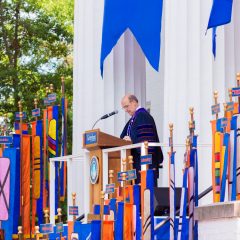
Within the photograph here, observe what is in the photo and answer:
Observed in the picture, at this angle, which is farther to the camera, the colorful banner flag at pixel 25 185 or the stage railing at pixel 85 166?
the colorful banner flag at pixel 25 185

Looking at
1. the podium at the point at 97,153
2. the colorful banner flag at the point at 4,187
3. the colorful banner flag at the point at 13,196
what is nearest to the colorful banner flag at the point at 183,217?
the podium at the point at 97,153

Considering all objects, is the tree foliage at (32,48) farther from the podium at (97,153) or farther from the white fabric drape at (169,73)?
the podium at (97,153)

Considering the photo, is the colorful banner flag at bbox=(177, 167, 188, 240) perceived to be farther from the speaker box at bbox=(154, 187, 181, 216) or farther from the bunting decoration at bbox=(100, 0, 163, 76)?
the bunting decoration at bbox=(100, 0, 163, 76)

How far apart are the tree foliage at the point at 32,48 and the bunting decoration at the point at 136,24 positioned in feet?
38.9

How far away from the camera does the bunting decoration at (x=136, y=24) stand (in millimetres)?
13500

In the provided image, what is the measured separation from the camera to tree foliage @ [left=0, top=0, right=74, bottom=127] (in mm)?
26031

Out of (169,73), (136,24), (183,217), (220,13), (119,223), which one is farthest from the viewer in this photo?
(136,24)

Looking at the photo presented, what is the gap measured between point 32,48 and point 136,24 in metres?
13.1

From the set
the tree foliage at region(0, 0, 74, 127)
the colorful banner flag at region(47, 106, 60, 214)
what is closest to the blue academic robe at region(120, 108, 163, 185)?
the colorful banner flag at region(47, 106, 60, 214)

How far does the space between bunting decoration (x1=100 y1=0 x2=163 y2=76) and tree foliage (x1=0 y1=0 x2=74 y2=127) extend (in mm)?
11865

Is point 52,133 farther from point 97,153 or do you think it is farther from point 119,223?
point 119,223

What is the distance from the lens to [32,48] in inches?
1045

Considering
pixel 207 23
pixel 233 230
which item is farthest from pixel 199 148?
pixel 233 230

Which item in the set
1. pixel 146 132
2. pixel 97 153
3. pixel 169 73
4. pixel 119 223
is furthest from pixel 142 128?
pixel 119 223
